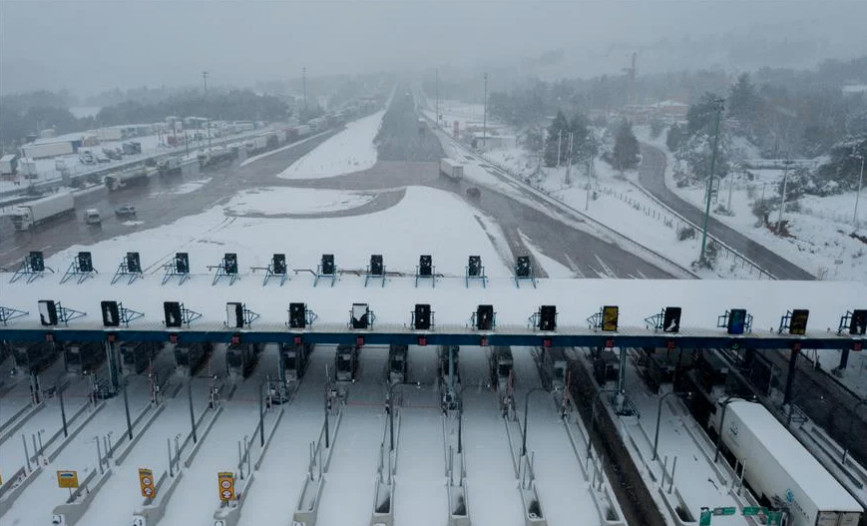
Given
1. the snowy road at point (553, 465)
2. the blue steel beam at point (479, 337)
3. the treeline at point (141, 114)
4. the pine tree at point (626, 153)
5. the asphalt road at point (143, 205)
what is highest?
the treeline at point (141, 114)

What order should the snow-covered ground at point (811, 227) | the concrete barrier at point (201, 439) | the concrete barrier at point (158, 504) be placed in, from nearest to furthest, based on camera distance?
the concrete barrier at point (158, 504)
the concrete barrier at point (201, 439)
the snow-covered ground at point (811, 227)

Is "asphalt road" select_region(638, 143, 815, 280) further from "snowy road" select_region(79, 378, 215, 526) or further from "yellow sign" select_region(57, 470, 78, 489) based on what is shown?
"yellow sign" select_region(57, 470, 78, 489)

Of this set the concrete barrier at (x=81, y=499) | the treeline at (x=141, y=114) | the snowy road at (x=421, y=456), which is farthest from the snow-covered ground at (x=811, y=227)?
the treeline at (x=141, y=114)

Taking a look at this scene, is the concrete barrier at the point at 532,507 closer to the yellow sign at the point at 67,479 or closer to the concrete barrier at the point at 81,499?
the concrete barrier at the point at 81,499

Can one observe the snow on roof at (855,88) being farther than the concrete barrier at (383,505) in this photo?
Yes

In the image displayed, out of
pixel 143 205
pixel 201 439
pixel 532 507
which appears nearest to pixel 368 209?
pixel 143 205

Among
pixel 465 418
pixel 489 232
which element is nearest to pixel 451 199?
pixel 489 232

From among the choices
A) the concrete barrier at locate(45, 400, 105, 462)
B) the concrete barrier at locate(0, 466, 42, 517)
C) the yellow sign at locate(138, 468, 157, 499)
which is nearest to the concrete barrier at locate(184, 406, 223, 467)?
the yellow sign at locate(138, 468, 157, 499)

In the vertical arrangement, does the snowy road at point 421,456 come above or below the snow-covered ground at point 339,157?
below
